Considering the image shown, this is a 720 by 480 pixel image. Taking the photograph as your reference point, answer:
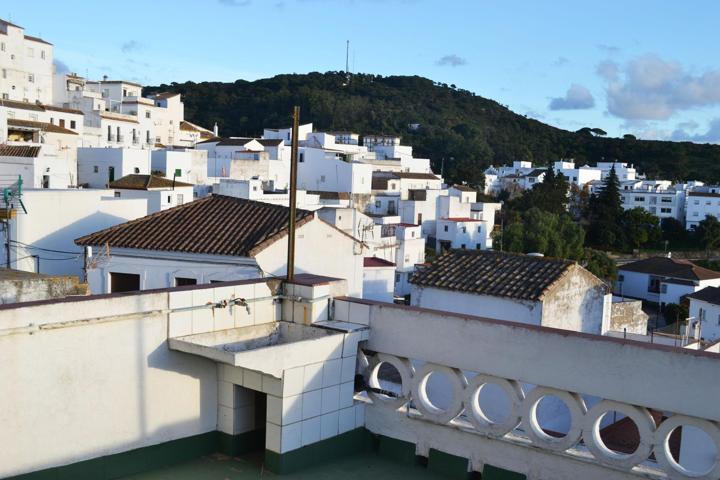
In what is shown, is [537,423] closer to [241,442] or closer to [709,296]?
[241,442]

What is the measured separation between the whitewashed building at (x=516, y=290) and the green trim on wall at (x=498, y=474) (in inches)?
307

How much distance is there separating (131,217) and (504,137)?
88.6m

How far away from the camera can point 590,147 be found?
105m

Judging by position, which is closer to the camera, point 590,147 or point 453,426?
point 453,426

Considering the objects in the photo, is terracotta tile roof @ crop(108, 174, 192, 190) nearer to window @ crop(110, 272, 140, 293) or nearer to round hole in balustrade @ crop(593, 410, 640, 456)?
window @ crop(110, 272, 140, 293)

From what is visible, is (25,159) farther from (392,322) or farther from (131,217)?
(392,322)

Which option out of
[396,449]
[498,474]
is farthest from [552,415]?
[498,474]

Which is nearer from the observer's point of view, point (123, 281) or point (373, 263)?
point (123, 281)

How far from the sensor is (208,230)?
1259 cm

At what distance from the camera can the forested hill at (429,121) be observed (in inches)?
3179

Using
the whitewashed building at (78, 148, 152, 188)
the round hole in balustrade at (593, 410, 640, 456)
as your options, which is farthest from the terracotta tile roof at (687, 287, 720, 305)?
the whitewashed building at (78, 148, 152, 188)

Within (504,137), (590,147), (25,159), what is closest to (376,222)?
(25,159)

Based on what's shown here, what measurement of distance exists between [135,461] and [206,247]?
265 inches

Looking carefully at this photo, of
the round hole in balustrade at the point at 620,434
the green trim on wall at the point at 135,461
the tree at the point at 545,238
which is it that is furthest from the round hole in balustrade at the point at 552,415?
the tree at the point at 545,238
